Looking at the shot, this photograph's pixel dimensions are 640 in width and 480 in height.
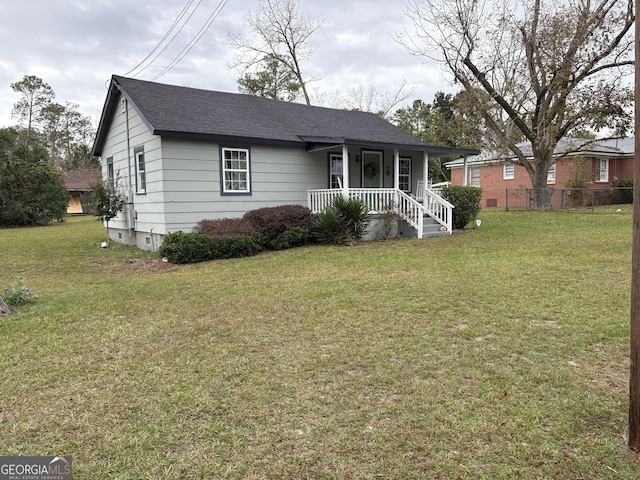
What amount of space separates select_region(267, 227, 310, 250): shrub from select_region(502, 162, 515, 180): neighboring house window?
2000 centimetres

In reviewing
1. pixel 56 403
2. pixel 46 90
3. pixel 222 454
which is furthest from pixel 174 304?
pixel 46 90

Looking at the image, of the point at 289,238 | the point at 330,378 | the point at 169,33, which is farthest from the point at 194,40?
the point at 330,378

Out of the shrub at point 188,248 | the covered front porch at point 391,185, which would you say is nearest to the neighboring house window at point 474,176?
the covered front porch at point 391,185

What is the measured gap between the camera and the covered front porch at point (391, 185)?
12359 millimetres

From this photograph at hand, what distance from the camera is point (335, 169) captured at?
13.7 metres

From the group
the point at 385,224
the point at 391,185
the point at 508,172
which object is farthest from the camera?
the point at 508,172

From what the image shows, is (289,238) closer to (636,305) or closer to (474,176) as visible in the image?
(636,305)

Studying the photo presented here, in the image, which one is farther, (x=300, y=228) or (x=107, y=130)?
(x=107, y=130)

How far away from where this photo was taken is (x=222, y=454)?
2.31 meters

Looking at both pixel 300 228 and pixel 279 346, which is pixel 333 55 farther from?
pixel 279 346

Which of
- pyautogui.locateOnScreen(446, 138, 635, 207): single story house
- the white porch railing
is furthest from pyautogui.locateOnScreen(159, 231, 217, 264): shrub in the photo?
pyautogui.locateOnScreen(446, 138, 635, 207): single story house

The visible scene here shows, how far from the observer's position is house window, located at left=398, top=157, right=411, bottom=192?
15328 mm

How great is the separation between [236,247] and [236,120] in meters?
4.50

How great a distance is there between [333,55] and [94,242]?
1913 cm
